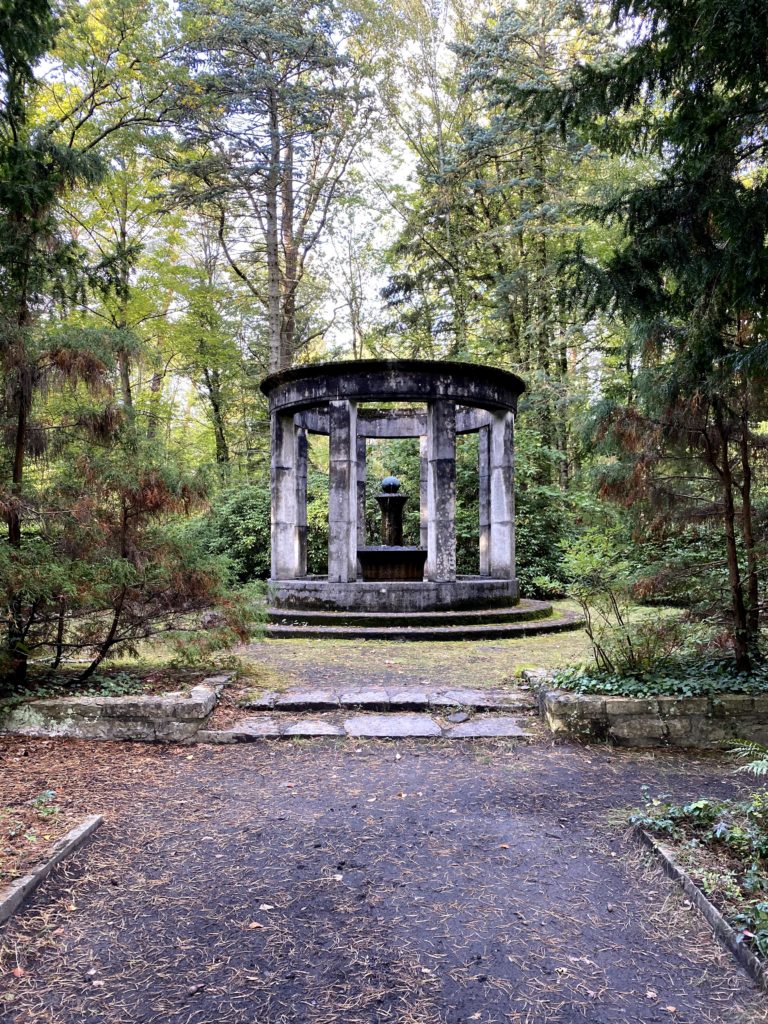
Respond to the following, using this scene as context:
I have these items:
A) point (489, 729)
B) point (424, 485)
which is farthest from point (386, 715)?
point (424, 485)

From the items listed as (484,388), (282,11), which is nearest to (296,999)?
(484,388)

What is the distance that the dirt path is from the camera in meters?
2.06

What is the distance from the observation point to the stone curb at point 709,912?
2140 mm

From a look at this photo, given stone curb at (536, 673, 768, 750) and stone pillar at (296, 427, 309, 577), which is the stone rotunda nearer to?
stone pillar at (296, 427, 309, 577)

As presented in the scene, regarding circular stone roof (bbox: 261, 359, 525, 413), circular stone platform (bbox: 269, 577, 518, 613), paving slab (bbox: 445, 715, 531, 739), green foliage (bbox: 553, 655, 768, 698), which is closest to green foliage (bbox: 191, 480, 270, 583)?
circular stone platform (bbox: 269, 577, 518, 613)

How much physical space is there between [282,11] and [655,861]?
54.1ft

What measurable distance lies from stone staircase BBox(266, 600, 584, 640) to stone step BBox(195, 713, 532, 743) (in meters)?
3.87

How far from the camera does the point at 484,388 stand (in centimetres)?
1059

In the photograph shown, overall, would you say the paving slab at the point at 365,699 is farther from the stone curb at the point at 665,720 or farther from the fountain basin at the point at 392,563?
the fountain basin at the point at 392,563

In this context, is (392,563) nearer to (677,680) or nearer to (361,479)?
(361,479)

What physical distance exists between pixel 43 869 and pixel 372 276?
2132 centimetres

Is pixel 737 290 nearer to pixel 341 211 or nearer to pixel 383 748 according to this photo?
pixel 383 748

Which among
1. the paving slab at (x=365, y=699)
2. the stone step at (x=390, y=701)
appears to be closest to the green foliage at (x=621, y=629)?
the stone step at (x=390, y=701)

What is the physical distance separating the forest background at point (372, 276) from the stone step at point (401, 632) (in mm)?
1700
